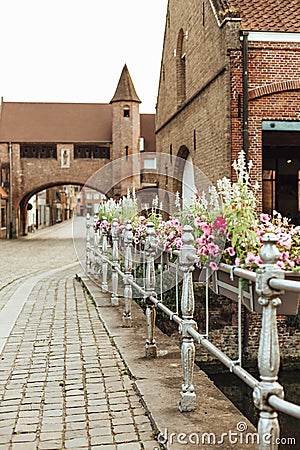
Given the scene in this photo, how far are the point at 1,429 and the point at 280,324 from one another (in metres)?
8.99

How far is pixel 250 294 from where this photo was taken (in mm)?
3387

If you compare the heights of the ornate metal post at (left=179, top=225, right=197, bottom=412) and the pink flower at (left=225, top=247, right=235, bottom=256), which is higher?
the pink flower at (left=225, top=247, right=235, bottom=256)

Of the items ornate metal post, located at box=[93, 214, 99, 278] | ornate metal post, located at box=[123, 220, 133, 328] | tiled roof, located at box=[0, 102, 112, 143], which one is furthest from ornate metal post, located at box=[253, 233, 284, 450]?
tiled roof, located at box=[0, 102, 112, 143]

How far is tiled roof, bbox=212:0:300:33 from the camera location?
13180 mm

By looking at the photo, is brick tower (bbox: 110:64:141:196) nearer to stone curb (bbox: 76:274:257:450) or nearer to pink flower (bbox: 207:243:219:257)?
stone curb (bbox: 76:274:257:450)

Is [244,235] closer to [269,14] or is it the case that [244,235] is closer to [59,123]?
[269,14]

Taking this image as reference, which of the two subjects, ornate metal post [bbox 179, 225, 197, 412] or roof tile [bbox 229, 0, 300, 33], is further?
roof tile [bbox 229, 0, 300, 33]

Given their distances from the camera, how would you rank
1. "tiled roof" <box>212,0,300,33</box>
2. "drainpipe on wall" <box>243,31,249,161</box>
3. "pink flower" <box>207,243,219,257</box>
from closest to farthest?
"pink flower" <box>207,243,219,257</box> → "drainpipe on wall" <box>243,31,249,161</box> → "tiled roof" <box>212,0,300,33</box>

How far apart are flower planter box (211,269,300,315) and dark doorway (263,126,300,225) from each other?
42.8ft

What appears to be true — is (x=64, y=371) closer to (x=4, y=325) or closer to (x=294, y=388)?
(x=4, y=325)

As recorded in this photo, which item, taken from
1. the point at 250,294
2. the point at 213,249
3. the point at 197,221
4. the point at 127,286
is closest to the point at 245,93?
the point at 127,286

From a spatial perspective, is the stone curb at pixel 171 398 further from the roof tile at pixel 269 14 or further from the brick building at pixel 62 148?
the brick building at pixel 62 148

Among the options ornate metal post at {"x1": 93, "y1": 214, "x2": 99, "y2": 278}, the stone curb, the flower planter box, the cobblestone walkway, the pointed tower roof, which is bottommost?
the cobblestone walkway

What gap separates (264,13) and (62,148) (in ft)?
89.9
